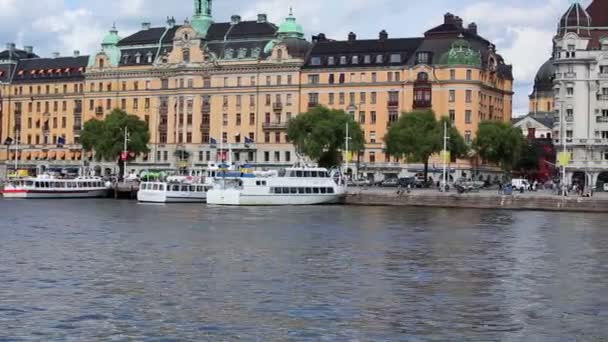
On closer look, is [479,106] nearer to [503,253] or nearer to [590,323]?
[503,253]

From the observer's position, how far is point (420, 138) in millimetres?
161625

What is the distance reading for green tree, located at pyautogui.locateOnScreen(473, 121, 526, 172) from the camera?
6609 inches

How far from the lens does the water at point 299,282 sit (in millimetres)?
40969

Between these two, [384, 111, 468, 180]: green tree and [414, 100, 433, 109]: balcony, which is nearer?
[384, 111, 468, 180]: green tree

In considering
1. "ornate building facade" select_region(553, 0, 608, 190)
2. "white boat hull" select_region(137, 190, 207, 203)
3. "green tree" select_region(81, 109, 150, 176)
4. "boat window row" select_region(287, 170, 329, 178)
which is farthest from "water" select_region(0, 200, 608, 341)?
"green tree" select_region(81, 109, 150, 176)

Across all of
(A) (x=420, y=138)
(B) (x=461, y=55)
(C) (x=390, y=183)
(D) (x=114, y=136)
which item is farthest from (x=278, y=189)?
(D) (x=114, y=136)

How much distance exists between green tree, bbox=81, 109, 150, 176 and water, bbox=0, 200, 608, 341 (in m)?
96.5

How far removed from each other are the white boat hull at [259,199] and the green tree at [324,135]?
28.6 m

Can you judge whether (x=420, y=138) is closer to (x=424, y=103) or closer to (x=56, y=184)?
(x=424, y=103)

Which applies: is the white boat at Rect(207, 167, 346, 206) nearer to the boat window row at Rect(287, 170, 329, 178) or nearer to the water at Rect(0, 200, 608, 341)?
the boat window row at Rect(287, 170, 329, 178)

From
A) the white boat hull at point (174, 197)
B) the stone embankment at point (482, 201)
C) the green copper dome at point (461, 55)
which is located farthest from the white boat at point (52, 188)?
the green copper dome at point (461, 55)

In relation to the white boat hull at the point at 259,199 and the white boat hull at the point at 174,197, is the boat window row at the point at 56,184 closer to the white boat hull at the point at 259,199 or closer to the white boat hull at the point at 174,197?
the white boat hull at the point at 174,197

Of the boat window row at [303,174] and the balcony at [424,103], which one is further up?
the balcony at [424,103]

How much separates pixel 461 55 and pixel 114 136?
58711 mm
